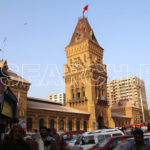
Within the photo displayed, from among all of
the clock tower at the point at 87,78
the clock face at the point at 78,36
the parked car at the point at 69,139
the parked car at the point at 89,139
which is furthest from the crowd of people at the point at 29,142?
the clock face at the point at 78,36

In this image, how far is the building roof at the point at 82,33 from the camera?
55.3 m

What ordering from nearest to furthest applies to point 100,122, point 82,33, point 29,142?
point 29,142
point 100,122
point 82,33

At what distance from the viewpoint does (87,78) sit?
1951 inches

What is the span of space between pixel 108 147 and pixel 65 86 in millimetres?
44359

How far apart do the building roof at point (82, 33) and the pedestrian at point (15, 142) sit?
50.9 m

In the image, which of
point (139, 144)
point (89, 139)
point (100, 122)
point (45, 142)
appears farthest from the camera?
point (100, 122)

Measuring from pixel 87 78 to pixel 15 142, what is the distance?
150ft

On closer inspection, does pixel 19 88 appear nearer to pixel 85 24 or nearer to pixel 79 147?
pixel 79 147

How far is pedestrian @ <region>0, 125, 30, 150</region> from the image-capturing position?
397cm

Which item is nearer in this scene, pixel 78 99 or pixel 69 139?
pixel 69 139

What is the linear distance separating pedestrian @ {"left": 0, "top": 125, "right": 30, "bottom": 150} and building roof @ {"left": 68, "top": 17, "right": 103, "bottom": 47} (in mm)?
50916

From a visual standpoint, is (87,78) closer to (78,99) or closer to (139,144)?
(78,99)

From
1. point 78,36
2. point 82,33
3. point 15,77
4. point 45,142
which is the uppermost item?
point 82,33

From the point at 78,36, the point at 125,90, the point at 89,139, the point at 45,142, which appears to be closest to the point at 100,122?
the point at 78,36
